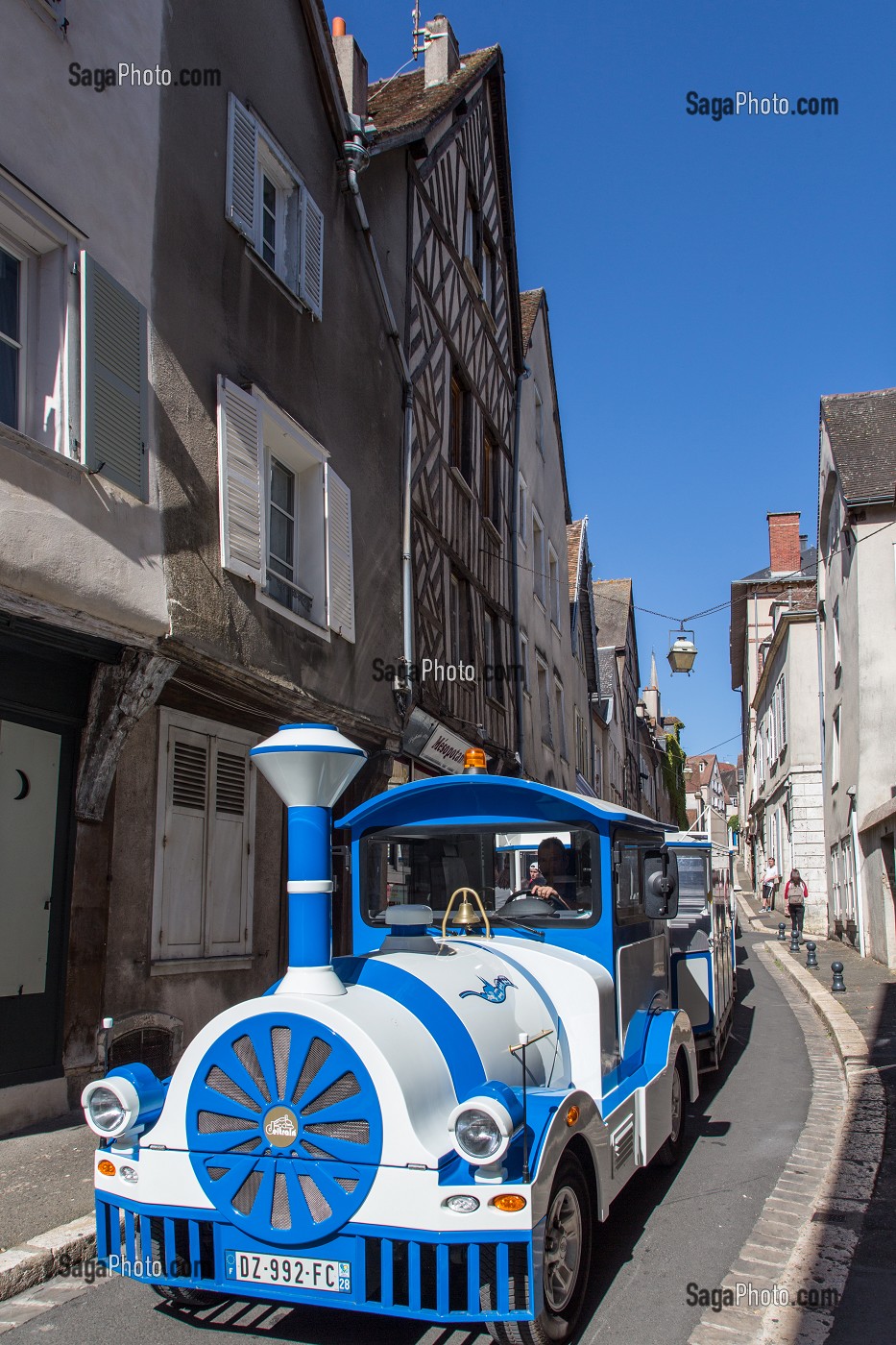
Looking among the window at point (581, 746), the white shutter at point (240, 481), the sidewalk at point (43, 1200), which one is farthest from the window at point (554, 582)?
the sidewalk at point (43, 1200)

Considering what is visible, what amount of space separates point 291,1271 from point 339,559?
7249 mm

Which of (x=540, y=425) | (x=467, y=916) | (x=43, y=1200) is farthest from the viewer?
(x=540, y=425)

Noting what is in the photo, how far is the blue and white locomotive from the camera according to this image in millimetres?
3312

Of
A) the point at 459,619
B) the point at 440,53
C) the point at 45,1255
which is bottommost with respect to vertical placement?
the point at 45,1255

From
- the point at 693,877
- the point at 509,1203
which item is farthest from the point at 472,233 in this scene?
the point at 509,1203

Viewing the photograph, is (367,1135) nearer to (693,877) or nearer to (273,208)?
(693,877)

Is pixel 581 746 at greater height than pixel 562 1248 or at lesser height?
greater

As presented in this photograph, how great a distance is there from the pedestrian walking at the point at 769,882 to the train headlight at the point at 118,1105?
2610cm

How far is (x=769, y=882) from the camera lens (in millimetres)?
28797

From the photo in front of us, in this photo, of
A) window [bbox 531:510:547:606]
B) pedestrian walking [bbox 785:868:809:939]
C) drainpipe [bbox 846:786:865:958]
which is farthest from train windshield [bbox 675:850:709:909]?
window [bbox 531:510:547:606]

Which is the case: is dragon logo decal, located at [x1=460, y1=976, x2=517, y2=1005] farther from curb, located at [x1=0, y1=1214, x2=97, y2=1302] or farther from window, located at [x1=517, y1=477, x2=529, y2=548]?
window, located at [x1=517, y1=477, x2=529, y2=548]

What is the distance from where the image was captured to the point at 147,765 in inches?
303

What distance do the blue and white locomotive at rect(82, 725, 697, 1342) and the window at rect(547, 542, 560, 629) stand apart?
17961 millimetres

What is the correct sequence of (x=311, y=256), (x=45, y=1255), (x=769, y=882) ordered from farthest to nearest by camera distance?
(x=769, y=882), (x=311, y=256), (x=45, y=1255)
